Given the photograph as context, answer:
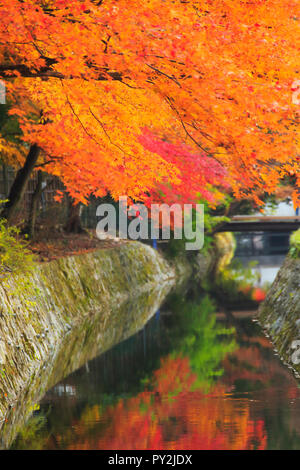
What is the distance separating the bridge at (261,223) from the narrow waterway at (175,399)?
28.7 m

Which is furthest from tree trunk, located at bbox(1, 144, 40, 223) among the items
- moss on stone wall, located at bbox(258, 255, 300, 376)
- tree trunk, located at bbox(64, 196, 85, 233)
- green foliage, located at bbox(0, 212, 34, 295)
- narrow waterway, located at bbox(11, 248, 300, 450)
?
tree trunk, located at bbox(64, 196, 85, 233)

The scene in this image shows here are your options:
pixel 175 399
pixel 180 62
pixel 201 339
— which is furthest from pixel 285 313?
pixel 180 62

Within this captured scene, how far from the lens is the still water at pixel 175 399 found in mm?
10211

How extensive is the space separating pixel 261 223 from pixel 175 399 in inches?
1459

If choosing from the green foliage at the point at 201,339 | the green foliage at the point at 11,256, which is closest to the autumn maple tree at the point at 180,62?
the green foliage at the point at 11,256

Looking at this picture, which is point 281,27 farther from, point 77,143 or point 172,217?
point 172,217

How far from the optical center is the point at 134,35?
11.1m

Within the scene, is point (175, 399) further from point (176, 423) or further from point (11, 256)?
point (11, 256)

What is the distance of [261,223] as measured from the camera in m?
49.0

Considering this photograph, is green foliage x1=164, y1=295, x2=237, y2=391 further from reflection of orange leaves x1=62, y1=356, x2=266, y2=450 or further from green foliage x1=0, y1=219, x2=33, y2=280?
green foliage x1=0, y1=219, x2=33, y2=280

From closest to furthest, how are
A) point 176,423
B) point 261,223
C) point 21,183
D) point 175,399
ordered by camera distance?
1. point 176,423
2. point 175,399
3. point 21,183
4. point 261,223

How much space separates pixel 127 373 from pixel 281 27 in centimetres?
710

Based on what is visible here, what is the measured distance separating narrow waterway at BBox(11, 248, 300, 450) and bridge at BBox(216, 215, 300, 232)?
28.7 metres
